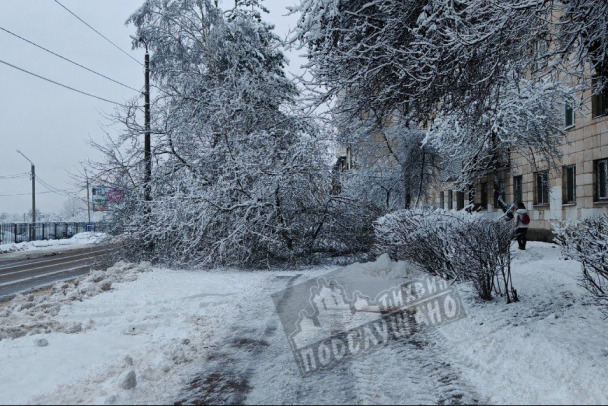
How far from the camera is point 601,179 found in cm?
1880

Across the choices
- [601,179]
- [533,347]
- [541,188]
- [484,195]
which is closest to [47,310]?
[533,347]

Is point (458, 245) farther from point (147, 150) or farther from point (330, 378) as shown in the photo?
point (147, 150)

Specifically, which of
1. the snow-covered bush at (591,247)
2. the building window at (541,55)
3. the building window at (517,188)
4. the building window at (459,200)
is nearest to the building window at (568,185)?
the building window at (517,188)

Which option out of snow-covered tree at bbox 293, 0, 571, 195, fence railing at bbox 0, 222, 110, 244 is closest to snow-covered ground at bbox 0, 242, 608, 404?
snow-covered tree at bbox 293, 0, 571, 195

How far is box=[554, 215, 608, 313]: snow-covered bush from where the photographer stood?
200 inches

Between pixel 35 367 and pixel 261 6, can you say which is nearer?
pixel 35 367

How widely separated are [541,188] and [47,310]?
22677 millimetres

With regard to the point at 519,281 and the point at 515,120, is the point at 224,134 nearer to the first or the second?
the point at 519,281

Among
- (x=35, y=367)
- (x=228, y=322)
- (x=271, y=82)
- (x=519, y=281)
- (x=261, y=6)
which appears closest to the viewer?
(x=35, y=367)

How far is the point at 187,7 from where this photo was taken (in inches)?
745

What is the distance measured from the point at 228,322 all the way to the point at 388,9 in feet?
15.3

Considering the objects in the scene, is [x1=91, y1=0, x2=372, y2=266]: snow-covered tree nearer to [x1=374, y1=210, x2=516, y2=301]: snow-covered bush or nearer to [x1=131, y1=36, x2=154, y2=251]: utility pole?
[x1=131, y1=36, x2=154, y2=251]: utility pole

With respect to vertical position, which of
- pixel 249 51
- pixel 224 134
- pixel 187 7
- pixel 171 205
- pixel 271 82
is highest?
pixel 187 7

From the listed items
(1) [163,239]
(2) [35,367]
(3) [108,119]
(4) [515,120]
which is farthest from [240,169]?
(4) [515,120]
